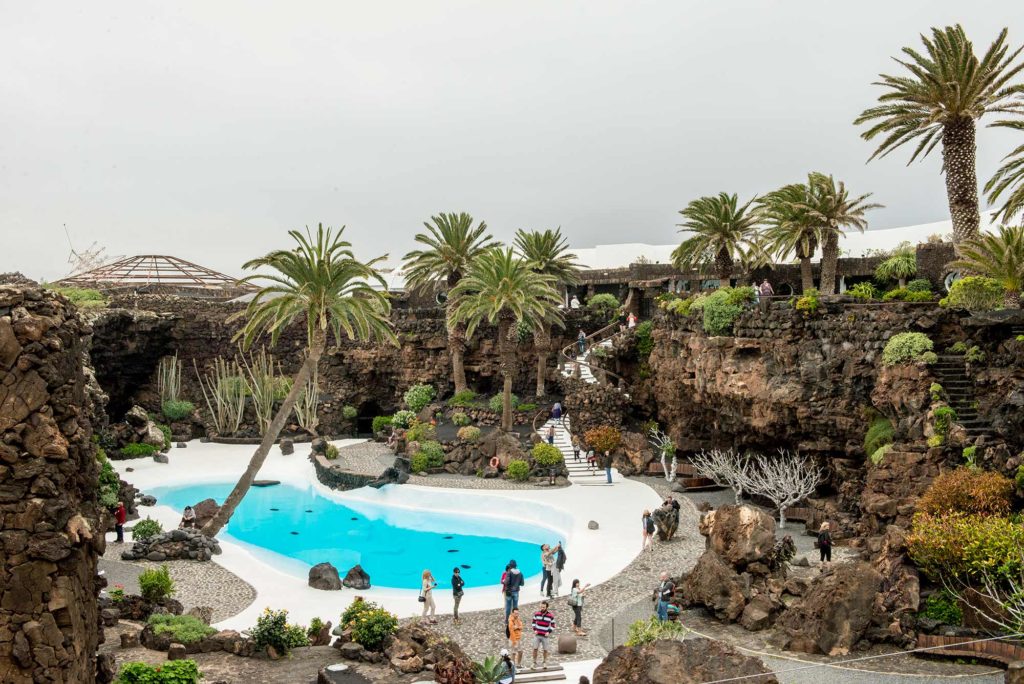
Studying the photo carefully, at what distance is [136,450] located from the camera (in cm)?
3716

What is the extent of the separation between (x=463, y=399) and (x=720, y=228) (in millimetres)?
15560

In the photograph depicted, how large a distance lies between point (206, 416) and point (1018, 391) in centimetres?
3822

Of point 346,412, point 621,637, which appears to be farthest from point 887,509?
point 346,412

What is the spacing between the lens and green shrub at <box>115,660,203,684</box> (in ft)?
40.4

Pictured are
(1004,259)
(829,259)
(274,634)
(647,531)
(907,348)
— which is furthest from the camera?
(829,259)

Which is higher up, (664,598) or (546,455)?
(546,455)

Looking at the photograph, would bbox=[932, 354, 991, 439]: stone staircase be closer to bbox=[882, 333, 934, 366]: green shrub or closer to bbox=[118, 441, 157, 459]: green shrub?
bbox=[882, 333, 934, 366]: green shrub

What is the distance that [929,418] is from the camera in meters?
21.0

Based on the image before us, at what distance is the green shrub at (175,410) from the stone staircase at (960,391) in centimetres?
3671

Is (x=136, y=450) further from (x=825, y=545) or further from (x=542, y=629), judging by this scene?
(x=825, y=545)

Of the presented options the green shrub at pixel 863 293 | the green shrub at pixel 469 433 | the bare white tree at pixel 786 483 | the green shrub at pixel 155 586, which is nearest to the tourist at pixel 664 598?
the bare white tree at pixel 786 483

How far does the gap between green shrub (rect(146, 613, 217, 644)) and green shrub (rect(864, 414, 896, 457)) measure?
60.5ft

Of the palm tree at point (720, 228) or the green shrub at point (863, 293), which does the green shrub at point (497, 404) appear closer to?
the palm tree at point (720, 228)

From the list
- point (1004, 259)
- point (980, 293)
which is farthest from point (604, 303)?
point (1004, 259)
